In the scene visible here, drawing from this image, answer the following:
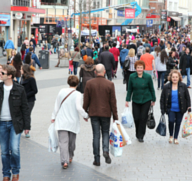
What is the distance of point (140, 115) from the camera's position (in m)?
8.56

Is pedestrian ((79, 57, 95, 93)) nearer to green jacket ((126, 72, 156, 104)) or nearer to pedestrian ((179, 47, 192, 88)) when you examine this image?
green jacket ((126, 72, 156, 104))

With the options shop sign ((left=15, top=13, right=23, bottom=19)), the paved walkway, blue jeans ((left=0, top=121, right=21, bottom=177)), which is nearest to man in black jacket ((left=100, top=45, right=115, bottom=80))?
the paved walkway

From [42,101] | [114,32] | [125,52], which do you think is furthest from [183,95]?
[114,32]

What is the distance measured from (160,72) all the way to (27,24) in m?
32.6

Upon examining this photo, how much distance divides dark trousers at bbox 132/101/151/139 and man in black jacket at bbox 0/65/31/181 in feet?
10.3

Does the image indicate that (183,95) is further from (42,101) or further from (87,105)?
(42,101)

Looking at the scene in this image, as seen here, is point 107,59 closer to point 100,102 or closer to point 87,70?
point 87,70

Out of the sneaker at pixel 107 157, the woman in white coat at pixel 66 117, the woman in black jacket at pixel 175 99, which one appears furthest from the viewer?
the woman in black jacket at pixel 175 99

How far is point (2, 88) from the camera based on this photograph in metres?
5.85

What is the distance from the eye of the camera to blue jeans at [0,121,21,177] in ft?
19.3

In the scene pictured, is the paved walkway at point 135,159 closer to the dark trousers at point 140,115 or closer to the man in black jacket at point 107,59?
the dark trousers at point 140,115

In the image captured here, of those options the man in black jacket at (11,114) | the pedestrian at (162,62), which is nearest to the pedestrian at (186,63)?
the pedestrian at (162,62)

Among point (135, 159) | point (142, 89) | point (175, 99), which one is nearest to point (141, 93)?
point (142, 89)

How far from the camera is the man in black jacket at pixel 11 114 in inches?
229
